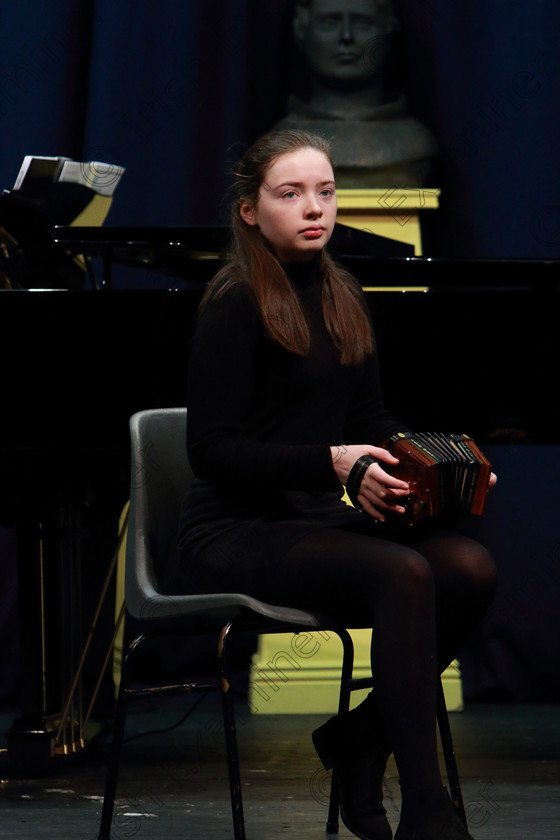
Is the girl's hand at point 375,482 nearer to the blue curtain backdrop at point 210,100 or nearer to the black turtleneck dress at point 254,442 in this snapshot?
the black turtleneck dress at point 254,442

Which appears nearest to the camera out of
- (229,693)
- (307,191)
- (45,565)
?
(229,693)

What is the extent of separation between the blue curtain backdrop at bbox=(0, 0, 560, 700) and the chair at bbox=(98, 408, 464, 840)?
1475 mm

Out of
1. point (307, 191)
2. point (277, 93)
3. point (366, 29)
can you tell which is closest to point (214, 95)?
point (277, 93)

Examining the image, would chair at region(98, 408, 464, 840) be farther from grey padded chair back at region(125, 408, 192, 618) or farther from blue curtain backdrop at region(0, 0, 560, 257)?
blue curtain backdrop at region(0, 0, 560, 257)

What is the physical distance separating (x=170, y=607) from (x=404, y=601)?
38 cm

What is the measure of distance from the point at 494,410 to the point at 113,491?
85 centimetres

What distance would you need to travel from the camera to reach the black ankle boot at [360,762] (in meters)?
1.73

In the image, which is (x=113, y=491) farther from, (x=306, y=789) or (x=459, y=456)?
(x=459, y=456)

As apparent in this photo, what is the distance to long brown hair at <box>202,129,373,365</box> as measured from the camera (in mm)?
1876

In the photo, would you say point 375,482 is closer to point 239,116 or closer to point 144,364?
point 144,364

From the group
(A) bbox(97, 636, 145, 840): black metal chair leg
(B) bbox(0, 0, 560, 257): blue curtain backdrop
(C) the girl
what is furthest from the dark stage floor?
(B) bbox(0, 0, 560, 257): blue curtain backdrop

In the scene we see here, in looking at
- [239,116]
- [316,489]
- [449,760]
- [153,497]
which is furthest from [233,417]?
[239,116]

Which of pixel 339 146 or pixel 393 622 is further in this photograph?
pixel 339 146

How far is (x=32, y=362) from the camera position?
230 cm
